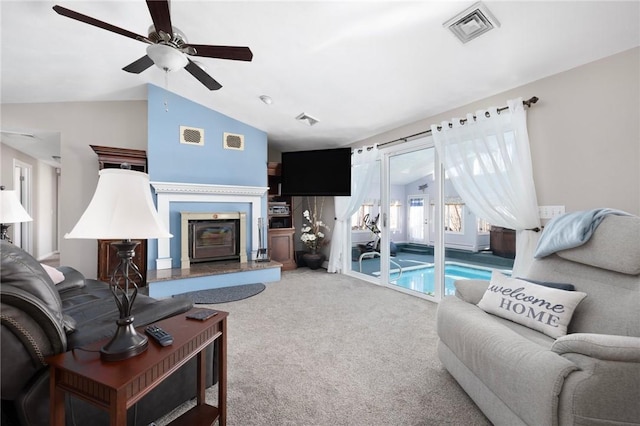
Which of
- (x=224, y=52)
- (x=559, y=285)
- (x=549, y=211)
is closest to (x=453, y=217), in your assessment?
(x=549, y=211)

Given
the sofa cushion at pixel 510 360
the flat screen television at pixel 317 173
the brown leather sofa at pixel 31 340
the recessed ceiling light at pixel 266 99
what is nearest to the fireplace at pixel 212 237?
the flat screen television at pixel 317 173

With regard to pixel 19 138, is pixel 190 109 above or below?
above

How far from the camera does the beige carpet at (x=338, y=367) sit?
4.92 ft

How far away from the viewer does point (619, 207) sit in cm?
203

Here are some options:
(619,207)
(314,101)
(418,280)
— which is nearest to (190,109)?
(314,101)

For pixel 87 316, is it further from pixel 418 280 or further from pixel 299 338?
pixel 418 280

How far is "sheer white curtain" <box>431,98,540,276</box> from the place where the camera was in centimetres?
246

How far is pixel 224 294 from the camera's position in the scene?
3627mm

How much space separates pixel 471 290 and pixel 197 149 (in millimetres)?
4125

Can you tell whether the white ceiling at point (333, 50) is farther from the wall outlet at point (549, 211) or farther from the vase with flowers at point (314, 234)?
the vase with flowers at point (314, 234)

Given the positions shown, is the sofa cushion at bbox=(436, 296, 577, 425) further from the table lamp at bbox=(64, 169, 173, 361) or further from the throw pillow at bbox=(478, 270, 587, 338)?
the table lamp at bbox=(64, 169, 173, 361)

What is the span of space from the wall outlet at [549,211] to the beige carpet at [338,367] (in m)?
1.43

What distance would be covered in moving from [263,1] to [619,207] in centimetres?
313

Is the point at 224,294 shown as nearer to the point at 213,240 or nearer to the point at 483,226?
the point at 213,240
